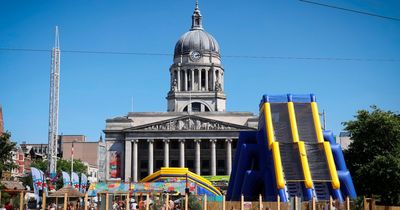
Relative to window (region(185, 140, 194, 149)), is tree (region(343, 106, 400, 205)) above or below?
below

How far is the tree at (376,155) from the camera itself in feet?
194

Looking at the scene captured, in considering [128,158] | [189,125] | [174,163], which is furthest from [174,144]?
[128,158]

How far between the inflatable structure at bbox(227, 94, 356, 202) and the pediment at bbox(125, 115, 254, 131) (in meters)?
61.6

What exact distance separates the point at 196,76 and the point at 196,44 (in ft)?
25.1

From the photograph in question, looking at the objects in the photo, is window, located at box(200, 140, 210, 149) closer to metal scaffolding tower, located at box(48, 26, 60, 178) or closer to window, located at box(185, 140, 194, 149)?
window, located at box(185, 140, 194, 149)

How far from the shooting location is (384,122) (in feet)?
204

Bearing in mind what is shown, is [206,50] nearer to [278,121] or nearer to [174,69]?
[174,69]

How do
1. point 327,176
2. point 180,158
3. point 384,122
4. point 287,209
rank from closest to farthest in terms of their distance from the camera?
point 287,209, point 327,176, point 384,122, point 180,158

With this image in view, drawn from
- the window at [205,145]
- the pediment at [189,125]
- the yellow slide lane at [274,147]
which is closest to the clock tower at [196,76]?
the window at [205,145]

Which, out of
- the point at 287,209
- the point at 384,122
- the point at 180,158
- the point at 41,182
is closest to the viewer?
the point at 287,209

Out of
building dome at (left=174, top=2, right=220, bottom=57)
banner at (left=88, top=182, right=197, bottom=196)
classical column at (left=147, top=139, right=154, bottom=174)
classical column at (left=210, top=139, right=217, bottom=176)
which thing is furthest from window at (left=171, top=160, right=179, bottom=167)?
banner at (left=88, top=182, right=197, bottom=196)

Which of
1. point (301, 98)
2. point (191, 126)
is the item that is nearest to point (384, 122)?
point (301, 98)

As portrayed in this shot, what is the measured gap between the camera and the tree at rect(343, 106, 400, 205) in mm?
59094

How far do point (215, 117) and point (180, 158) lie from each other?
42.0 feet
